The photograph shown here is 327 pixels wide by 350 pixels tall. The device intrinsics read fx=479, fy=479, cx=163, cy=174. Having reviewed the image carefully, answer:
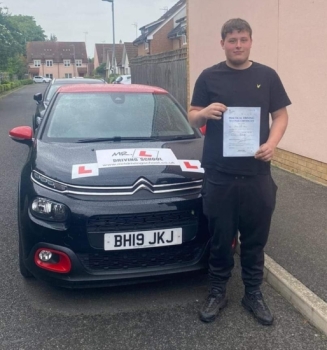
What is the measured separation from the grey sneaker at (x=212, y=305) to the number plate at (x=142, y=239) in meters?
0.45

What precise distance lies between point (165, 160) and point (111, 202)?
0.66m

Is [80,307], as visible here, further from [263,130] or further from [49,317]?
[263,130]

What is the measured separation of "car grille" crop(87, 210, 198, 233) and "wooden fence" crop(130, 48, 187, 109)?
10.4 metres

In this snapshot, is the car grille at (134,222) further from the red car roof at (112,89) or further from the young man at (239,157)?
the red car roof at (112,89)

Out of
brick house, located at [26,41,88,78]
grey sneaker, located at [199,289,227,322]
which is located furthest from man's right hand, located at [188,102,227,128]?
brick house, located at [26,41,88,78]

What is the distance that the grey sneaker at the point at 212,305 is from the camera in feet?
10.8

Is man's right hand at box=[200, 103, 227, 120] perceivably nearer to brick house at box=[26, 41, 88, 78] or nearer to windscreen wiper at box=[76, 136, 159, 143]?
windscreen wiper at box=[76, 136, 159, 143]

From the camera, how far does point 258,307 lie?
10.8 feet

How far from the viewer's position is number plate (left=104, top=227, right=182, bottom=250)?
325 centimetres

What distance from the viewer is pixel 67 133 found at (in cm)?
438

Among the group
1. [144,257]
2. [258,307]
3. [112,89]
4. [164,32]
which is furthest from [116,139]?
[164,32]

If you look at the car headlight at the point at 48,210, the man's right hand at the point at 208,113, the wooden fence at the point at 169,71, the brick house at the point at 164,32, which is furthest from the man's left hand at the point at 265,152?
the brick house at the point at 164,32

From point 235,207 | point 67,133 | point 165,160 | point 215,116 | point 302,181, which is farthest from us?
point 302,181

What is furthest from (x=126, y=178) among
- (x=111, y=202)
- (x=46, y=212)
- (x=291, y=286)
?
(x=291, y=286)
